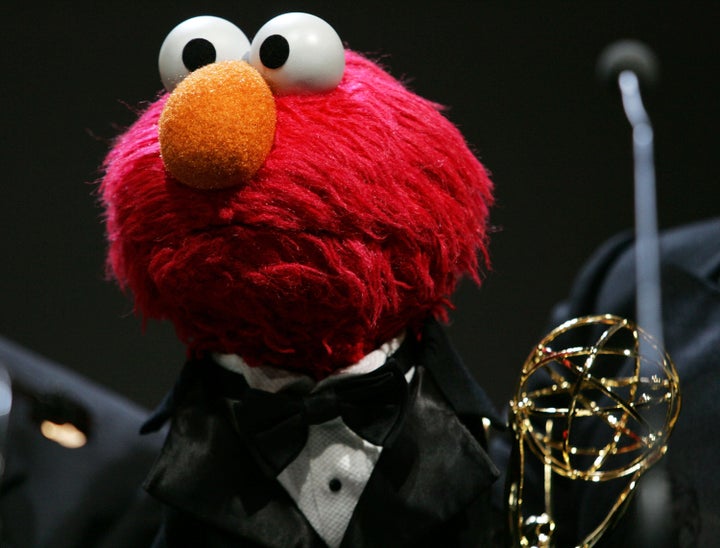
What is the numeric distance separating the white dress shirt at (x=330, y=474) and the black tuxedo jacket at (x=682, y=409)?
17 centimetres

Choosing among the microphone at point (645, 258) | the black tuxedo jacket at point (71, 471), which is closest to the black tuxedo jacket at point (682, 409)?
the microphone at point (645, 258)

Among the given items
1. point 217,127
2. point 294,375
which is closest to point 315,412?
point 294,375

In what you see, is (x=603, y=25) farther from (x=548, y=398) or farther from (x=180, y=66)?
(x=180, y=66)

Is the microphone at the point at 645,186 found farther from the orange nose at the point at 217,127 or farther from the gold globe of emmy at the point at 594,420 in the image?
the orange nose at the point at 217,127

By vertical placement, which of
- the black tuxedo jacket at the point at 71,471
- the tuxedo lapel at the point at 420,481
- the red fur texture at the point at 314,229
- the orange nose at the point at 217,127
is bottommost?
the black tuxedo jacket at the point at 71,471

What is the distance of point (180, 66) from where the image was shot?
46cm

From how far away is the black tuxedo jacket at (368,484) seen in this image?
0.49 meters

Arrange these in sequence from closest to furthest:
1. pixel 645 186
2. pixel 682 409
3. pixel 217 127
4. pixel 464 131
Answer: pixel 217 127, pixel 682 409, pixel 645 186, pixel 464 131

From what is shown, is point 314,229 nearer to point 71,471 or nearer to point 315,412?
point 315,412

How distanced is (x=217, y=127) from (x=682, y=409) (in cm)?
35

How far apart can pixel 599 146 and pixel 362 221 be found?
51cm

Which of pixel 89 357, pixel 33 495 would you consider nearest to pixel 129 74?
pixel 89 357

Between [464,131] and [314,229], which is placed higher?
[314,229]

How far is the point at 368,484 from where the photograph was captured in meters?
0.49
